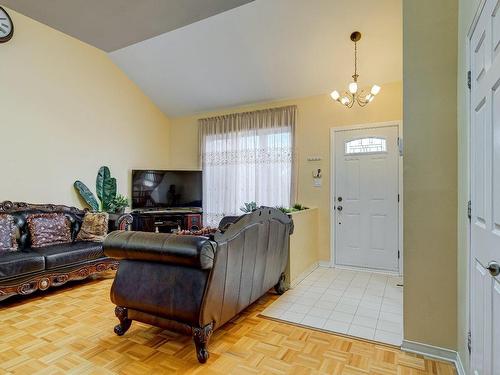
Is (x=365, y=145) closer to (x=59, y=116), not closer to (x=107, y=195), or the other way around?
(x=107, y=195)

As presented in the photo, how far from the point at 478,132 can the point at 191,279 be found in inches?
74.7

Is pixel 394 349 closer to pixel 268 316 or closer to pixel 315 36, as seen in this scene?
pixel 268 316

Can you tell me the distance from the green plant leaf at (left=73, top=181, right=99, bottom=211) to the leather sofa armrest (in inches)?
107

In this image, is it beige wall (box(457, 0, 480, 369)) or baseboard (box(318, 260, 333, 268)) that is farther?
baseboard (box(318, 260, 333, 268))

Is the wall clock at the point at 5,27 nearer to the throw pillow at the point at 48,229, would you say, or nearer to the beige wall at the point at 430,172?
the throw pillow at the point at 48,229

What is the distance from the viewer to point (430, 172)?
6.94 feet

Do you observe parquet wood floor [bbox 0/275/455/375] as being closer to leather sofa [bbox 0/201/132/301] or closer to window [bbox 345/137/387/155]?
leather sofa [bbox 0/201/132/301]

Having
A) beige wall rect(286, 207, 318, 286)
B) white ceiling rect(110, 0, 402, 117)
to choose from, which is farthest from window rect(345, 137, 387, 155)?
beige wall rect(286, 207, 318, 286)

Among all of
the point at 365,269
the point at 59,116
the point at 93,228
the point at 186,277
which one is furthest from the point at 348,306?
the point at 59,116

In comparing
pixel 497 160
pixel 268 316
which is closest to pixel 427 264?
pixel 497 160

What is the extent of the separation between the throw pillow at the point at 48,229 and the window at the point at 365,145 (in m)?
4.16

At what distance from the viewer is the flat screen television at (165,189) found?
17.6 feet

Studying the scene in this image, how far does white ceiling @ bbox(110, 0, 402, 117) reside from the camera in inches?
139

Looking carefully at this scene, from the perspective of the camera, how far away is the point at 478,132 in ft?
5.04
